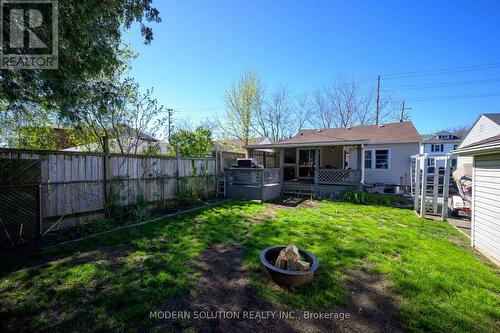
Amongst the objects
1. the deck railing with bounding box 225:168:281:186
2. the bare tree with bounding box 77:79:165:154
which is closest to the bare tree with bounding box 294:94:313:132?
the deck railing with bounding box 225:168:281:186

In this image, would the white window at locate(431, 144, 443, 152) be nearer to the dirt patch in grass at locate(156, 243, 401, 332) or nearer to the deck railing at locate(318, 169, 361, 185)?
the deck railing at locate(318, 169, 361, 185)

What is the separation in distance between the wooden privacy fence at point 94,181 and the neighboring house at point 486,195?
8.94 m

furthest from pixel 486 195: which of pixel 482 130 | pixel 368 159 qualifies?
pixel 482 130

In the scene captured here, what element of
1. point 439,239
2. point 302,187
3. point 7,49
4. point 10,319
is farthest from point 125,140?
point 439,239

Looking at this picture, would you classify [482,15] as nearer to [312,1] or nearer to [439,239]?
[312,1]

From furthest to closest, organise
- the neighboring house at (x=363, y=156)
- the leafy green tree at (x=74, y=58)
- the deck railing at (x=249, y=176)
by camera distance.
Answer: the neighboring house at (x=363, y=156) < the deck railing at (x=249, y=176) < the leafy green tree at (x=74, y=58)

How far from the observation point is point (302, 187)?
465 inches

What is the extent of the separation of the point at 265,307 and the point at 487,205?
17.8ft

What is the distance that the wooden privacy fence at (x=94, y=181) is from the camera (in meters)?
5.08

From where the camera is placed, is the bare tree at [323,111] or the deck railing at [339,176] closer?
the deck railing at [339,176]

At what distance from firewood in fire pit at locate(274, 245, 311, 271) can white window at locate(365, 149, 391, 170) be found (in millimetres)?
13383

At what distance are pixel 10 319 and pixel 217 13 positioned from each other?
9.95 meters

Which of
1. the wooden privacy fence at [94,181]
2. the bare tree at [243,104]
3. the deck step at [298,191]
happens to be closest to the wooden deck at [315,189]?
the deck step at [298,191]

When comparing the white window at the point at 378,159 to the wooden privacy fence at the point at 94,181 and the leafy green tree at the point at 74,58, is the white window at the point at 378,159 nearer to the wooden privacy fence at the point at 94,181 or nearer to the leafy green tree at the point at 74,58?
the wooden privacy fence at the point at 94,181
